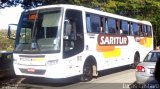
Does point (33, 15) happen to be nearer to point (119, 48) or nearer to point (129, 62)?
point (119, 48)

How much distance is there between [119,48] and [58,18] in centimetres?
592

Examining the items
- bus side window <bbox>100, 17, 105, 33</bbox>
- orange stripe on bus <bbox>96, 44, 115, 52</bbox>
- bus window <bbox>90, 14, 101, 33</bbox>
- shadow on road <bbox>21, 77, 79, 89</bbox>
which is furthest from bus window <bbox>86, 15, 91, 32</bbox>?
shadow on road <bbox>21, 77, 79, 89</bbox>

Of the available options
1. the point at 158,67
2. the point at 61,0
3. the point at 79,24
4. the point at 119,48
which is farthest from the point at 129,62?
the point at 158,67

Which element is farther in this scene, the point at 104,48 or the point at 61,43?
the point at 104,48

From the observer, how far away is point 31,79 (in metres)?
14.3

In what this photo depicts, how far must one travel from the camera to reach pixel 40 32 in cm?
1221

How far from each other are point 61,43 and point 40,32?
1066 millimetres

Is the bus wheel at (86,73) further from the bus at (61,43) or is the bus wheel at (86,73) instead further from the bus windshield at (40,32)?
the bus windshield at (40,32)

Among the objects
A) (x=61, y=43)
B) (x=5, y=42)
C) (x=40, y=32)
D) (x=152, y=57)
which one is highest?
(x=40, y=32)

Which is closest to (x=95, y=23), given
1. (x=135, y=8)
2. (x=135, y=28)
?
(x=135, y=28)

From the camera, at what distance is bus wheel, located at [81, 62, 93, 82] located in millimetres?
13203

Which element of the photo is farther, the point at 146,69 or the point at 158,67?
the point at 146,69

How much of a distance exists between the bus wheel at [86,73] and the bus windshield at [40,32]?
212 cm

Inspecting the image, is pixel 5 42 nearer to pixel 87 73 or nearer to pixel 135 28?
pixel 135 28
